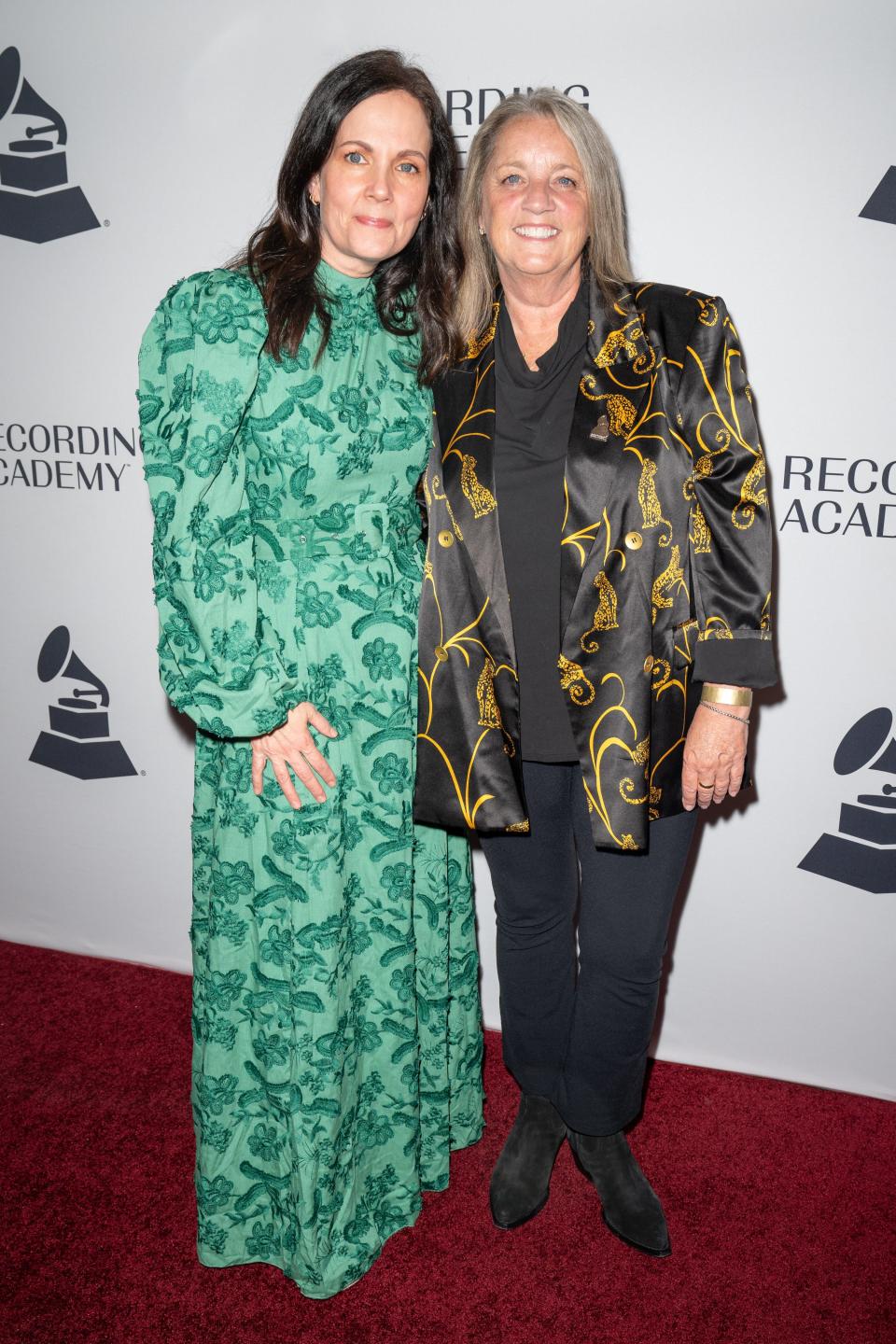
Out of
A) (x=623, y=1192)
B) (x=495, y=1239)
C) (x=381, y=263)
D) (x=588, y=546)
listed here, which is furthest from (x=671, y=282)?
(x=495, y=1239)

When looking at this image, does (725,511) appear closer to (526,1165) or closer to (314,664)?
(314,664)

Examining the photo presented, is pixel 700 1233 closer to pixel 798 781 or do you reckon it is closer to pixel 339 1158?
pixel 339 1158

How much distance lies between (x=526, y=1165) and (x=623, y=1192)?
182 mm

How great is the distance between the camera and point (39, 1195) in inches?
76.4

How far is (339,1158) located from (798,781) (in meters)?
1.16

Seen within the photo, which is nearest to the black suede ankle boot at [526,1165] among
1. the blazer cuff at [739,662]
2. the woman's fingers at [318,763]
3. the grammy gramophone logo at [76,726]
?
the woman's fingers at [318,763]

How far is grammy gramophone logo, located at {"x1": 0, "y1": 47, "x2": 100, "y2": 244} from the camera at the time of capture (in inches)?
86.7

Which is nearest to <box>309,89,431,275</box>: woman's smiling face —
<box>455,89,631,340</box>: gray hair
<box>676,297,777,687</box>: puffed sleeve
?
<box>455,89,631,340</box>: gray hair

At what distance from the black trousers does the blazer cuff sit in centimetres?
27

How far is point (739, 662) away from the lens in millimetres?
1499

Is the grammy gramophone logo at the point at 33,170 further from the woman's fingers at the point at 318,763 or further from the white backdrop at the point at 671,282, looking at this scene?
the woman's fingers at the point at 318,763

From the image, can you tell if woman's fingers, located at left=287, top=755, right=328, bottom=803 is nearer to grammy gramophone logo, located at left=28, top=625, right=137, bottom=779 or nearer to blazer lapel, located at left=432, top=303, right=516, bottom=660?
blazer lapel, located at left=432, top=303, right=516, bottom=660

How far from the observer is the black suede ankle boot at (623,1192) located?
6.06ft

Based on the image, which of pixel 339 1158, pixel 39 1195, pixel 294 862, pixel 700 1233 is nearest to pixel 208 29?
pixel 294 862
